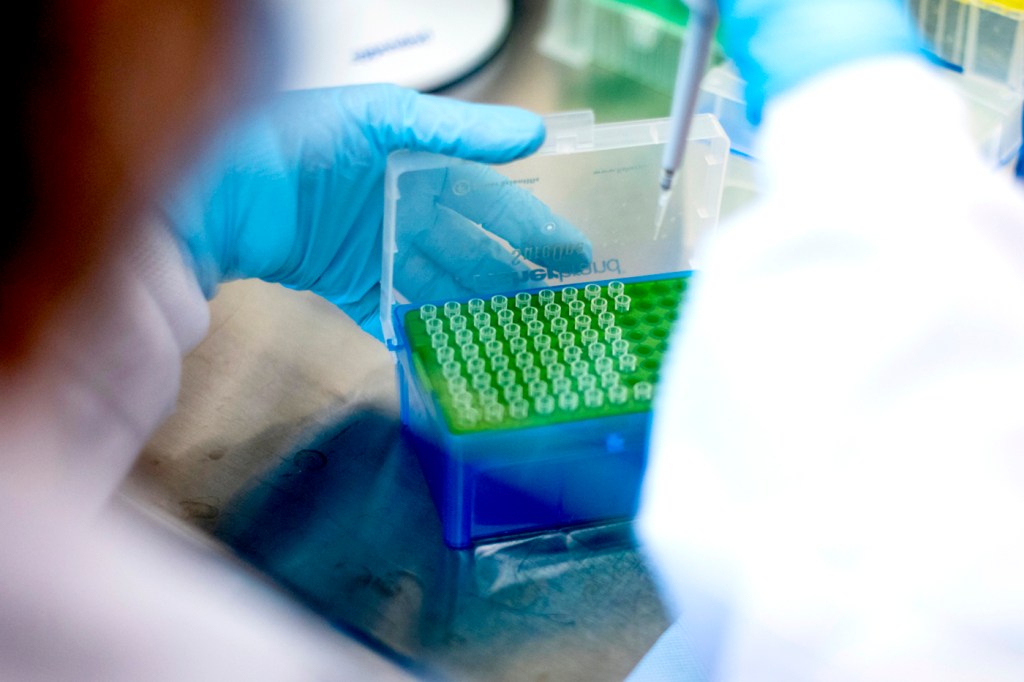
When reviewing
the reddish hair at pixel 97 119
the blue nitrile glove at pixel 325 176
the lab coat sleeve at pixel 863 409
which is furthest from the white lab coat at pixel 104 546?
the lab coat sleeve at pixel 863 409

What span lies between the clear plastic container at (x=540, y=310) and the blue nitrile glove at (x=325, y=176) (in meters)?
0.02

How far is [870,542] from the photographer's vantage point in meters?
0.45

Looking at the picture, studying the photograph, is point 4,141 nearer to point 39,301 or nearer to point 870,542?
point 39,301

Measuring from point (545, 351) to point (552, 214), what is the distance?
0.50 ft

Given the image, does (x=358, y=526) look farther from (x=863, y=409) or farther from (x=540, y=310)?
(x=863, y=409)

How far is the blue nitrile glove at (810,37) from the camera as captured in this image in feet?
1.68

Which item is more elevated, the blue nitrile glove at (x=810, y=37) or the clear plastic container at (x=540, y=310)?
the blue nitrile glove at (x=810, y=37)

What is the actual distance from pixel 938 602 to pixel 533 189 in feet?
1.67

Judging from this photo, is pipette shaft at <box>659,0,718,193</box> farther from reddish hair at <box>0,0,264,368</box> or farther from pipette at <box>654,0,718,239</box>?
reddish hair at <box>0,0,264,368</box>

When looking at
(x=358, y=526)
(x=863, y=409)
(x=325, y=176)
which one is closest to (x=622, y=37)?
(x=325, y=176)

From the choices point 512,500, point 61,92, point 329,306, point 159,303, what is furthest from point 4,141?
point 329,306

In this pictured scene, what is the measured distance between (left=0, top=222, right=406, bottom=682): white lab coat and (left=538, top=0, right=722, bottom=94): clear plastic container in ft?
2.31

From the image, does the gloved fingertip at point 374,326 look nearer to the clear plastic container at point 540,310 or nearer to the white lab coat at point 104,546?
the clear plastic container at point 540,310

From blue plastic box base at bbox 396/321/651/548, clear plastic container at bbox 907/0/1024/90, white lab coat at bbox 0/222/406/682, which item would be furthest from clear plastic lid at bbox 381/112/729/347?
clear plastic container at bbox 907/0/1024/90
